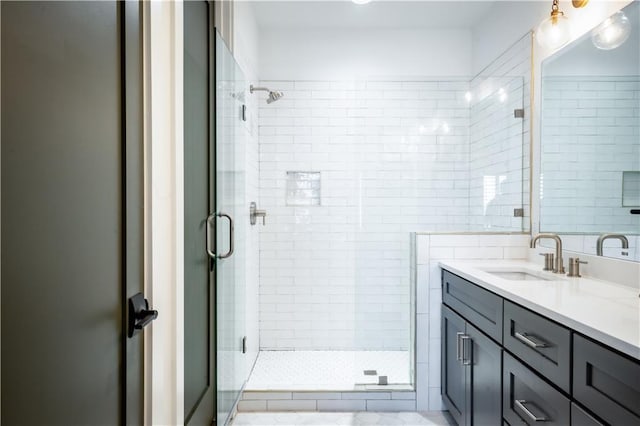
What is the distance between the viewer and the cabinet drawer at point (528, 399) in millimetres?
1087

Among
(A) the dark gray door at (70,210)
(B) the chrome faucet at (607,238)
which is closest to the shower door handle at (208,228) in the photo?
(A) the dark gray door at (70,210)

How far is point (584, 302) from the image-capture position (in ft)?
4.05

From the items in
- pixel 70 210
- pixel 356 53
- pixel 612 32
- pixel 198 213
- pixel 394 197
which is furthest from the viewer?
pixel 356 53

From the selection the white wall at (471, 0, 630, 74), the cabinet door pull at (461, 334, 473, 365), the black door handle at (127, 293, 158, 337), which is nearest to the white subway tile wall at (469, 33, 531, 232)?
the white wall at (471, 0, 630, 74)

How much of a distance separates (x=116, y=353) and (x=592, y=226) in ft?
6.53

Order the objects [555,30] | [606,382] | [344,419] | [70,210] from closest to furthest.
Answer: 1. [70,210]
2. [606,382]
3. [555,30]
4. [344,419]

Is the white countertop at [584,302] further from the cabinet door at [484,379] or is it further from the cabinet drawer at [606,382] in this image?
the cabinet door at [484,379]

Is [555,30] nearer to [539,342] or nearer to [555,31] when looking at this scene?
[555,31]

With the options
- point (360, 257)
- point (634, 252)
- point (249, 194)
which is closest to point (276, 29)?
point (249, 194)

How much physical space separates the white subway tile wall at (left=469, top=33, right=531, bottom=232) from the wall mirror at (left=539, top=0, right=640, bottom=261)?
0.70 feet

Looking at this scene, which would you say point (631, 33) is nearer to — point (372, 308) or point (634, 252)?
point (634, 252)

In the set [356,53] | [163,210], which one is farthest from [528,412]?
[356,53]

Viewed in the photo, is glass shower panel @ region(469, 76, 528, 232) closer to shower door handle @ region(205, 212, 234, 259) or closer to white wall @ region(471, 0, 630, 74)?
white wall @ region(471, 0, 630, 74)

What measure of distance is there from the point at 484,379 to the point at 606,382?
2.52 ft
